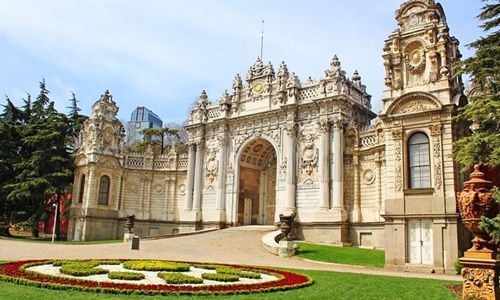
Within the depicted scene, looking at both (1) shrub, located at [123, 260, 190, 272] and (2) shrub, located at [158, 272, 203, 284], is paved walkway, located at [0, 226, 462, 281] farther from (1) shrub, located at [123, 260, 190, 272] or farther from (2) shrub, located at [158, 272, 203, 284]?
(2) shrub, located at [158, 272, 203, 284]

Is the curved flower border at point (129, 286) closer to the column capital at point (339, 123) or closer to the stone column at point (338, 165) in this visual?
the stone column at point (338, 165)

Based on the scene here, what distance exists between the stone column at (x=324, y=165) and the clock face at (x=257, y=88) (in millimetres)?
6868

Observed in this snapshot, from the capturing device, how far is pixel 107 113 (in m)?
40.5

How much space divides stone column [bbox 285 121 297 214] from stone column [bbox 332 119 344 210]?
10.6 feet

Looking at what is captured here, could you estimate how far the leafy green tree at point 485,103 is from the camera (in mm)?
15961

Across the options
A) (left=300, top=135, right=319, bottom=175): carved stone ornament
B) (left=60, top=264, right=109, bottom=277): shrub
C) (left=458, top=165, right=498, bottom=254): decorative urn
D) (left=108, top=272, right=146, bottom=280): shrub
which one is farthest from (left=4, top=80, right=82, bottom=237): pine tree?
(left=458, top=165, right=498, bottom=254): decorative urn

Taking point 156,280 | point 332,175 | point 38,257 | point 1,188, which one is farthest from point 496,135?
point 1,188

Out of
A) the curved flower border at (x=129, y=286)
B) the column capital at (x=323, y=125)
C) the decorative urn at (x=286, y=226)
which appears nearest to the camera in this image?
the curved flower border at (x=129, y=286)

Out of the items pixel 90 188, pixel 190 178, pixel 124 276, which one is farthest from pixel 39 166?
pixel 124 276

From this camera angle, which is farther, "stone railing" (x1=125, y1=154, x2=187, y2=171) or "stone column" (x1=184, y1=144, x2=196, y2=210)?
"stone railing" (x1=125, y1=154, x2=187, y2=171)

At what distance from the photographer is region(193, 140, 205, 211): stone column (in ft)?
126

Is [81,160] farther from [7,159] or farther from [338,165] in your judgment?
[338,165]

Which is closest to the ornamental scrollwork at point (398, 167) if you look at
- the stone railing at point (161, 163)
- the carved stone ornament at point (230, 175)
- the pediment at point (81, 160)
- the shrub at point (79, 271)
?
the shrub at point (79, 271)

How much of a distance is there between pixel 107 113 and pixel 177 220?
36.5 ft
